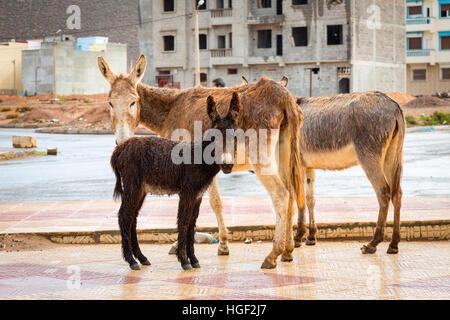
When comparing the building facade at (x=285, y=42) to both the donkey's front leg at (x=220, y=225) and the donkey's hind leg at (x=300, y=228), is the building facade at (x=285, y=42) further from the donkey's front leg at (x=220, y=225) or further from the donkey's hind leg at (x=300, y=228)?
the donkey's front leg at (x=220, y=225)

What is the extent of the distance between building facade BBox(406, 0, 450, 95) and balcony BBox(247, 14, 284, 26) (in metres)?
18.8

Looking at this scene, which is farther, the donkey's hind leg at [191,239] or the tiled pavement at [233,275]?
the donkey's hind leg at [191,239]

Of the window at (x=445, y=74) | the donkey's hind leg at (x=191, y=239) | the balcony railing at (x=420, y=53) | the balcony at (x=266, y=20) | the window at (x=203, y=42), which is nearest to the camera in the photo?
the donkey's hind leg at (x=191, y=239)

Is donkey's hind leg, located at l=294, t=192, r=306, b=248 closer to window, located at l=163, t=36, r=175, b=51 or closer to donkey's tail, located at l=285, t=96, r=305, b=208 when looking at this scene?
donkey's tail, located at l=285, t=96, r=305, b=208

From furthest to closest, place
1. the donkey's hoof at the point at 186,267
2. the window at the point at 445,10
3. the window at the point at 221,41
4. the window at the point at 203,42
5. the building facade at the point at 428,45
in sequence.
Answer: the window at the point at 445,10
the building facade at the point at 428,45
the window at the point at 203,42
the window at the point at 221,41
the donkey's hoof at the point at 186,267

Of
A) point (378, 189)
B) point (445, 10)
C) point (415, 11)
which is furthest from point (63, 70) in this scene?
point (378, 189)

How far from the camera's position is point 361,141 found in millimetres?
8383

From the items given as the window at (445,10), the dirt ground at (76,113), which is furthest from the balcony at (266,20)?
the window at (445,10)

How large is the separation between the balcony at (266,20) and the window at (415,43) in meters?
19.8

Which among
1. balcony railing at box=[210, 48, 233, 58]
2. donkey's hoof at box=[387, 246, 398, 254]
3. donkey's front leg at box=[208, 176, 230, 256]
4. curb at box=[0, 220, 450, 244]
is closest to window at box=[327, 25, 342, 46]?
balcony railing at box=[210, 48, 233, 58]

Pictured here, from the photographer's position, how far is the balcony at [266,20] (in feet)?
179

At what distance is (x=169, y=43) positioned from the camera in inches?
2359

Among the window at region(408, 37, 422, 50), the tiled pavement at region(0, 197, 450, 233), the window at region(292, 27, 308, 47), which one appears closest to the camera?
the tiled pavement at region(0, 197, 450, 233)

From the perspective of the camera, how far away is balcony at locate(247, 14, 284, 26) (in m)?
54.6
